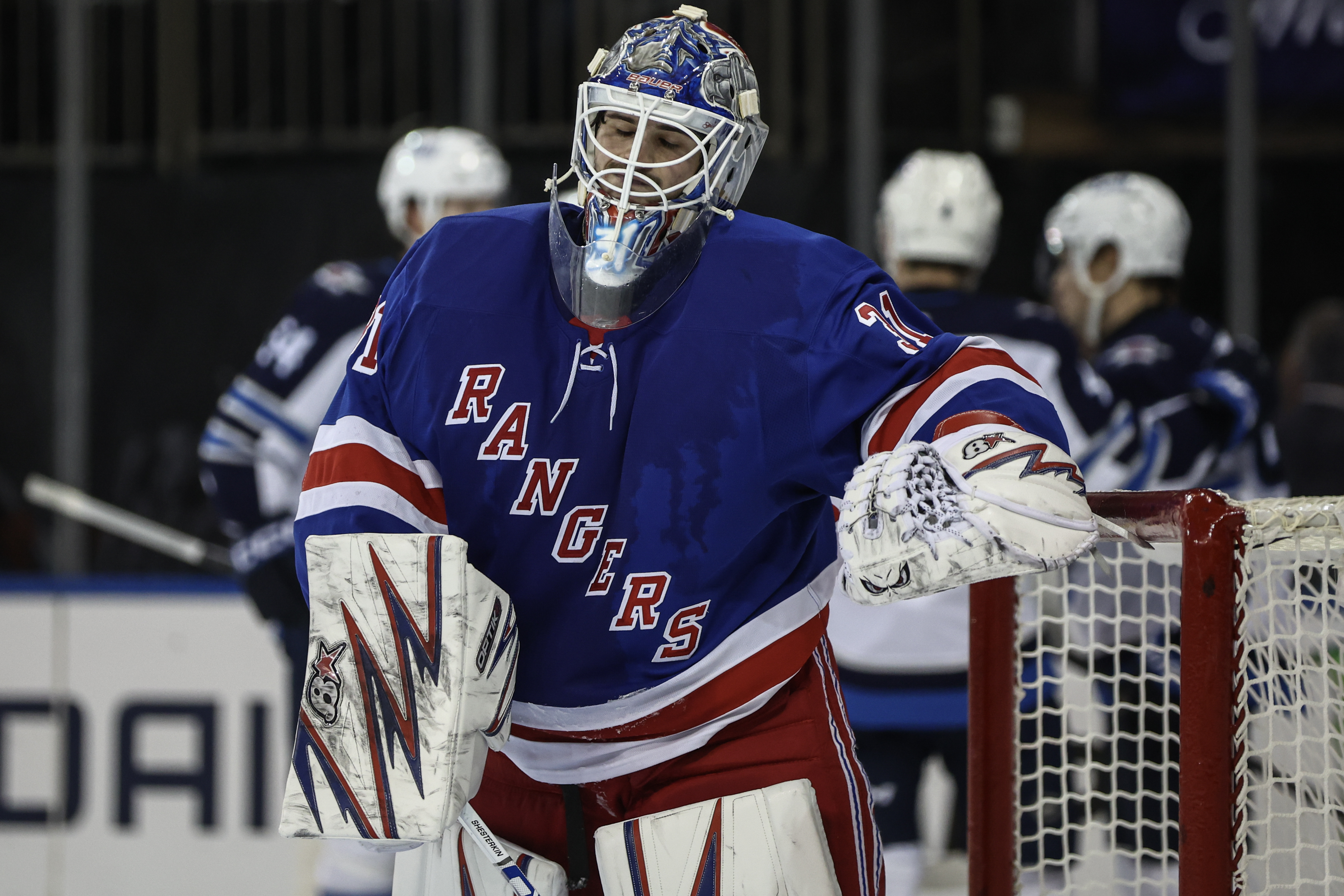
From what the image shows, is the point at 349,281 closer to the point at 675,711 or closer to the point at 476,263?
the point at 476,263

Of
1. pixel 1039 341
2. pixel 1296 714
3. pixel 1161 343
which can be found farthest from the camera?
pixel 1161 343

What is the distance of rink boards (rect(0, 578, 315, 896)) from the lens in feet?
12.5

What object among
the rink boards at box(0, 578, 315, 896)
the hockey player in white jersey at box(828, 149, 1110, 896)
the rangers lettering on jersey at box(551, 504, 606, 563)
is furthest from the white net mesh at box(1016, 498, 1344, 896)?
the rink boards at box(0, 578, 315, 896)

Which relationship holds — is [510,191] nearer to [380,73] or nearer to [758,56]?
[380,73]

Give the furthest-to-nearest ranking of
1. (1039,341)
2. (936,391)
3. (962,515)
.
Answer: (1039,341) → (936,391) → (962,515)

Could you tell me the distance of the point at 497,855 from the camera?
5.09 ft

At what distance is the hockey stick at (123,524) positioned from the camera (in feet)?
12.8

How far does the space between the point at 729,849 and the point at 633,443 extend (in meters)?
0.40

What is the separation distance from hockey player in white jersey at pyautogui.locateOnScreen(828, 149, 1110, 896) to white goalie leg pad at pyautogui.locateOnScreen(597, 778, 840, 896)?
119 centimetres

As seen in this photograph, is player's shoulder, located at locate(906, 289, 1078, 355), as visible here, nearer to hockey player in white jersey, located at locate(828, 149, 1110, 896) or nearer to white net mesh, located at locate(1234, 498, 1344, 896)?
hockey player in white jersey, located at locate(828, 149, 1110, 896)

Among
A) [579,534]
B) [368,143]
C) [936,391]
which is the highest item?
[368,143]

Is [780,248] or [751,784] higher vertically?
[780,248]

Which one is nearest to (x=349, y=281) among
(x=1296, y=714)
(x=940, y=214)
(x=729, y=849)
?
(x=940, y=214)

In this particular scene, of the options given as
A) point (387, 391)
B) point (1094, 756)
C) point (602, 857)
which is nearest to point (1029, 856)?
point (1094, 756)
